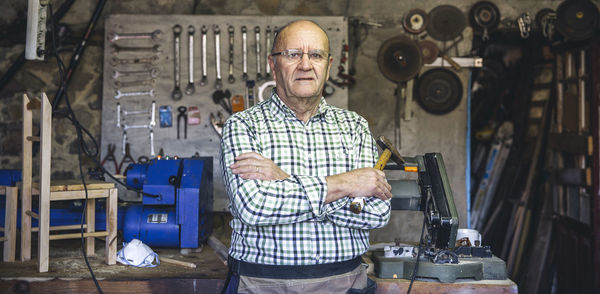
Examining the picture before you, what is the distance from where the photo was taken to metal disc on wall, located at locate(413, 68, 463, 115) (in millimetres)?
4867

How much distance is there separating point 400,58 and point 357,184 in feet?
10.2

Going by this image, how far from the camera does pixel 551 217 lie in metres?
4.97

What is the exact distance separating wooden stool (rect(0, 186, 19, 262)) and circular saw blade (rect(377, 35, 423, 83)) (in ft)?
10.6

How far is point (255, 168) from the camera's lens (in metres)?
1.87

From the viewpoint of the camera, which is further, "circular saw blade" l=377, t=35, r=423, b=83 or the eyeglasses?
"circular saw blade" l=377, t=35, r=423, b=83

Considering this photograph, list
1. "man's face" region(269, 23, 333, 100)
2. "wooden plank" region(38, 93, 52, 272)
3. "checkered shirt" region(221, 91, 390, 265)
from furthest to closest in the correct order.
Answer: "wooden plank" region(38, 93, 52, 272) < "man's face" region(269, 23, 333, 100) < "checkered shirt" region(221, 91, 390, 265)

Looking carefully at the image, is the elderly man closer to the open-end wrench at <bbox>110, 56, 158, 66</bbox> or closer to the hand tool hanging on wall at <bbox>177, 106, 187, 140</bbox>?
the hand tool hanging on wall at <bbox>177, 106, 187, 140</bbox>

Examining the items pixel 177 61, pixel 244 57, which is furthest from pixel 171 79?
pixel 244 57

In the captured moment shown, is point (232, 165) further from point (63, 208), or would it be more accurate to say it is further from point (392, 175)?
point (392, 175)

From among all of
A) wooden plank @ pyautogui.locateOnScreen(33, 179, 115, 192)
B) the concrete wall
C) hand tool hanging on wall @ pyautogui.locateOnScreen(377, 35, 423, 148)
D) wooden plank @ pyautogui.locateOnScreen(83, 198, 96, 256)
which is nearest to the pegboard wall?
the concrete wall

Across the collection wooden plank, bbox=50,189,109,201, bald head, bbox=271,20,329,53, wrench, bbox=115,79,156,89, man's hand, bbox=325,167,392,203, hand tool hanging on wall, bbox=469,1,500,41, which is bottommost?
wooden plank, bbox=50,189,109,201

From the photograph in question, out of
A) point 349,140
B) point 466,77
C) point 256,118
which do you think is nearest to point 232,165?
point 256,118

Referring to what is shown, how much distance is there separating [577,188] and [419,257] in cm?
289

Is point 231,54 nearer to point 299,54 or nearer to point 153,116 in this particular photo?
point 153,116
